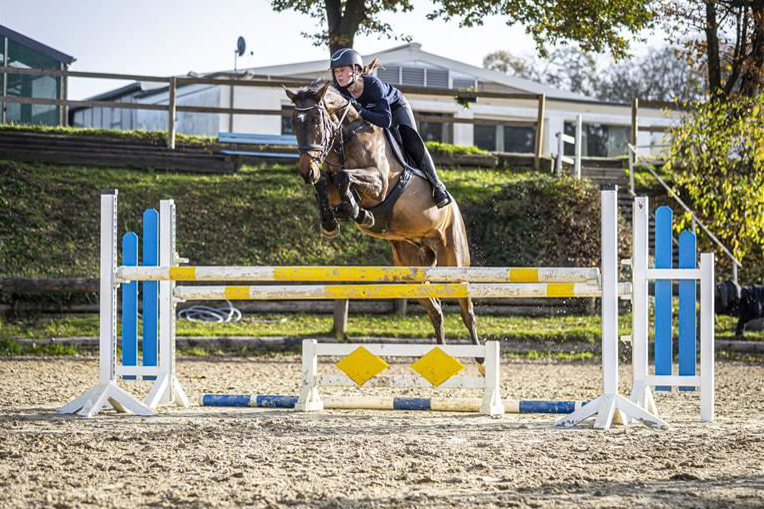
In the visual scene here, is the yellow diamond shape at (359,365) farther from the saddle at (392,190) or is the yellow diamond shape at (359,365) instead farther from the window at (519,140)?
the window at (519,140)

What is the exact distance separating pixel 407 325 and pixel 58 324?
440 cm

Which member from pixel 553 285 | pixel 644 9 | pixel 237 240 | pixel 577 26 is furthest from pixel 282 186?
pixel 553 285

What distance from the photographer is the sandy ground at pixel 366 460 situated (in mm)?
3607

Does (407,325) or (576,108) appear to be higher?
(576,108)

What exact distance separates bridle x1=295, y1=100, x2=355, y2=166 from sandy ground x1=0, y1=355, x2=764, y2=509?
1596 mm

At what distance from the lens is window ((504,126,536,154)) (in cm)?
2959

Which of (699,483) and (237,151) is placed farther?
(237,151)

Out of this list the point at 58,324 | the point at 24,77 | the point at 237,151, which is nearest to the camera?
the point at 58,324

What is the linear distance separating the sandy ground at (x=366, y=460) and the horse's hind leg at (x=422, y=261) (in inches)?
49.0

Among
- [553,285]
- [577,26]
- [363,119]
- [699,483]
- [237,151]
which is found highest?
[577,26]

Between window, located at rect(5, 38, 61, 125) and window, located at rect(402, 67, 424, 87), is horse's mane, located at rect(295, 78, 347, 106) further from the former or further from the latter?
window, located at rect(402, 67, 424, 87)

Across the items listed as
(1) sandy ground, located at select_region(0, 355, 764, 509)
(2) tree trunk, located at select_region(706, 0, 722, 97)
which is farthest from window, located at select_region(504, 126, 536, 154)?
(1) sandy ground, located at select_region(0, 355, 764, 509)

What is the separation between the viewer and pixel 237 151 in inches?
687

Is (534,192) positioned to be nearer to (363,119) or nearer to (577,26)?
(577,26)
